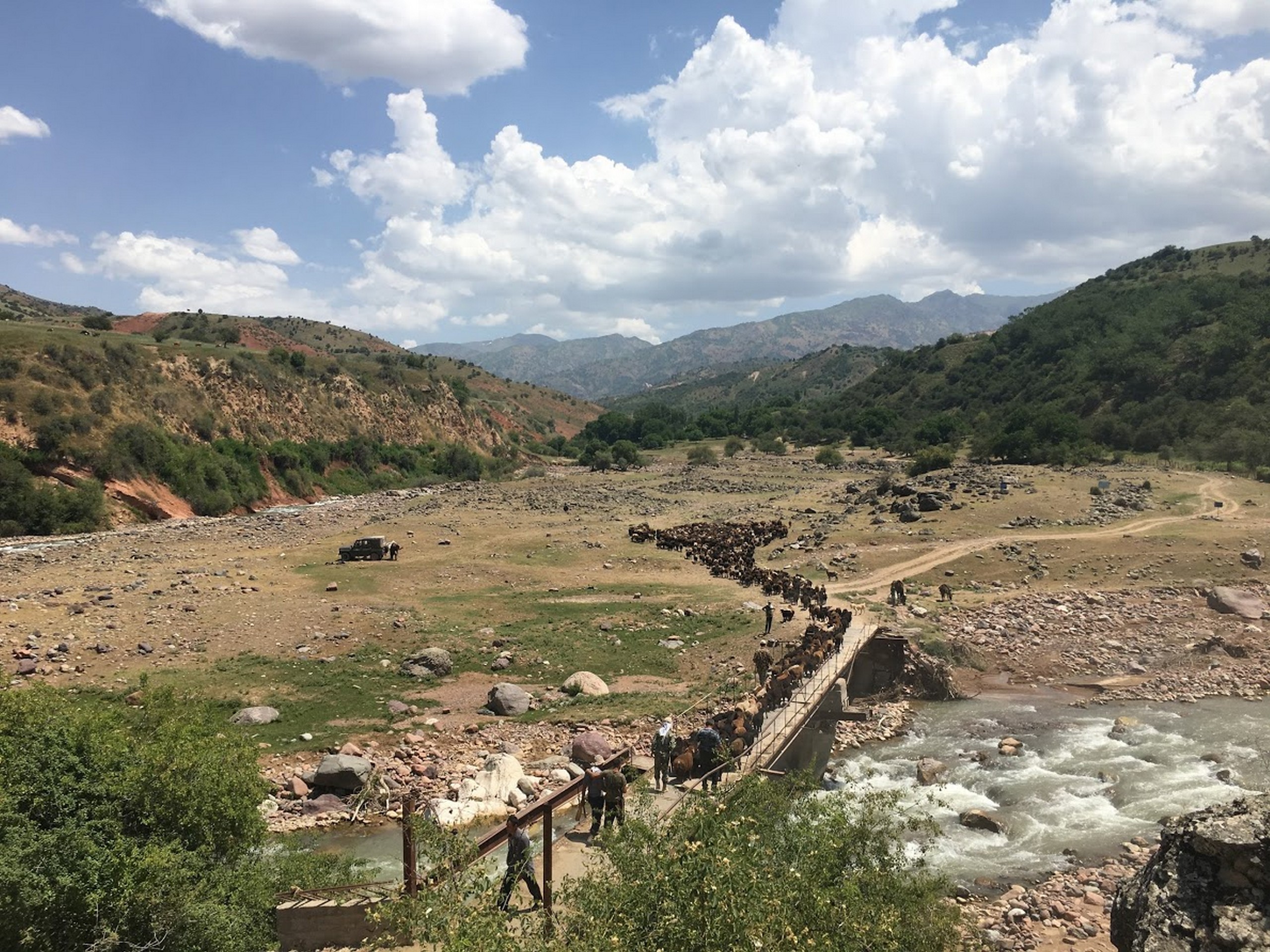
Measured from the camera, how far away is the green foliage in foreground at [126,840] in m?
7.77

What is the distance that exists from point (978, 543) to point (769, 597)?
14519 millimetres

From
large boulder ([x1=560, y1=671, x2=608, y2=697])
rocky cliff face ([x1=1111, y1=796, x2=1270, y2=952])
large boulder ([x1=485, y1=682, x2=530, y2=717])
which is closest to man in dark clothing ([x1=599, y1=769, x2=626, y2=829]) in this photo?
rocky cliff face ([x1=1111, y1=796, x2=1270, y2=952])

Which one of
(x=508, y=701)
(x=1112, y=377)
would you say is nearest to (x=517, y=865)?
(x=508, y=701)

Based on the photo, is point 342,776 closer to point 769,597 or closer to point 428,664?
point 428,664

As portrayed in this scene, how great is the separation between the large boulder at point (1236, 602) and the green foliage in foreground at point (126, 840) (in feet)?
105

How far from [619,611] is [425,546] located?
15.8 meters

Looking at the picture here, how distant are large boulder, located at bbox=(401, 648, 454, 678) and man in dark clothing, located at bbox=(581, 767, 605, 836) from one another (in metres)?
11.6

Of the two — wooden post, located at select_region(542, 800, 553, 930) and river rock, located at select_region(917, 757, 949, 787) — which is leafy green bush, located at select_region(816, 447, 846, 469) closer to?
river rock, located at select_region(917, 757, 949, 787)

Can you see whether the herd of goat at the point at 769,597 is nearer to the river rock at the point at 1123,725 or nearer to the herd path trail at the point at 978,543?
the herd path trail at the point at 978,543

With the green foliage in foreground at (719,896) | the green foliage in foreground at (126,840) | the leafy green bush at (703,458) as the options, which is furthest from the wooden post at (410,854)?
the leafy green bush at (703,458)

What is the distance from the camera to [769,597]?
3020 cm

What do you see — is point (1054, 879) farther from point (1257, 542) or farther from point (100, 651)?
point (1257, 542)

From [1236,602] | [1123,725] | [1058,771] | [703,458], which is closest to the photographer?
[1058,771]

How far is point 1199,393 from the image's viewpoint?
73.2m
